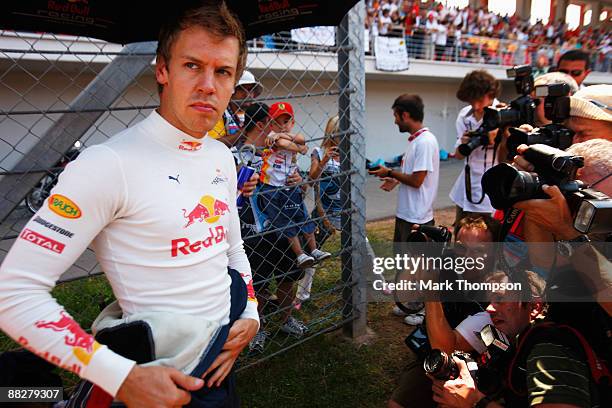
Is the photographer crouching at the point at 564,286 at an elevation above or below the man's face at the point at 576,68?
below

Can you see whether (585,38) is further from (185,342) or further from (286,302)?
(185,342)

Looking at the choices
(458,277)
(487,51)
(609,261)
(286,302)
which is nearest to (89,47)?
(286,302)

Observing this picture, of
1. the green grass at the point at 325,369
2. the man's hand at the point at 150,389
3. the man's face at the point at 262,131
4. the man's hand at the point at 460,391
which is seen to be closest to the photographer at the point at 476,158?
the green grass at the point at 325,369

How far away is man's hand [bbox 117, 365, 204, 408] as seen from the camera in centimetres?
105

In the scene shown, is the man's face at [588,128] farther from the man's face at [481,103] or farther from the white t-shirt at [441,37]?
the white t-shirt at [441,37]

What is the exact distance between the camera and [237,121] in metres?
2.77

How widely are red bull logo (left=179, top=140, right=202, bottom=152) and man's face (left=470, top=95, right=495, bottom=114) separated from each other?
128 inches

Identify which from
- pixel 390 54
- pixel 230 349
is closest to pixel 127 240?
pixel 230 349

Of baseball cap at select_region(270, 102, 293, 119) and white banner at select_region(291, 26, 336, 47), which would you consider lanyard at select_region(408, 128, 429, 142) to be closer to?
white banner at select_region(291, 26, 336, 47)

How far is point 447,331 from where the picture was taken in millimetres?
2012

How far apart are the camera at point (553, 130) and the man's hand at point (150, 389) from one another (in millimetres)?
1927

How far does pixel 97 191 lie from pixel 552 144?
203 cm

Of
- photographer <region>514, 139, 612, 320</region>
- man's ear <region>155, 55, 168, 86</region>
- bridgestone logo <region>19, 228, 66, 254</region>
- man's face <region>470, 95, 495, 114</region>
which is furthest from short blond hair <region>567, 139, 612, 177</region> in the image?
man's face <region>470, 95, 495, 114</region>

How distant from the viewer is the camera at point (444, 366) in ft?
5.76
